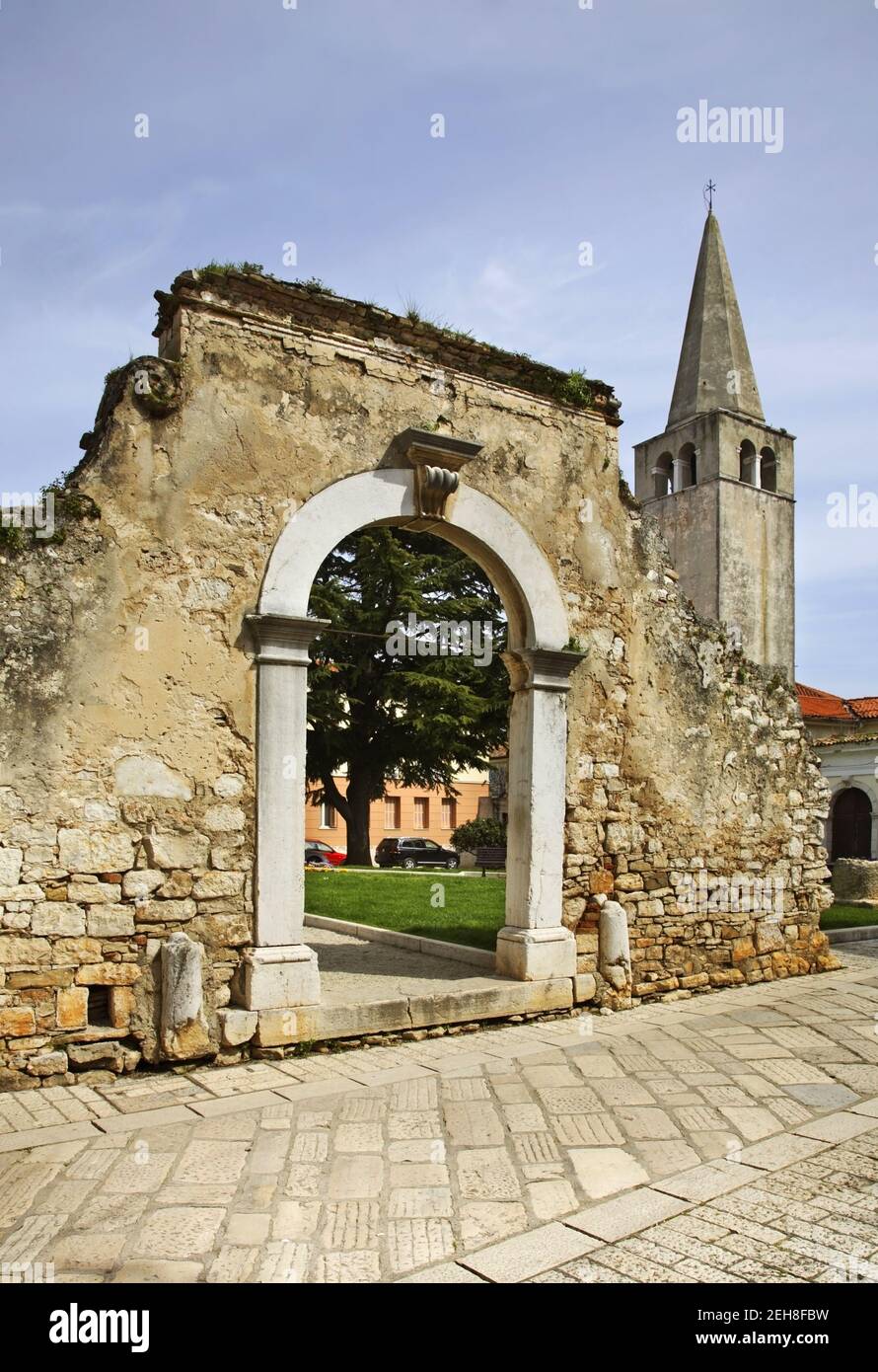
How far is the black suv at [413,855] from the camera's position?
2730cm

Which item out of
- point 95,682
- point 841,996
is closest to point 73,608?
point 95,682

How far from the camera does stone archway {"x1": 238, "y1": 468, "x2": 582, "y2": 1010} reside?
235 inches

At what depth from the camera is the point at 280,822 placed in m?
6.05

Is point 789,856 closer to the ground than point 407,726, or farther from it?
closer to the ground

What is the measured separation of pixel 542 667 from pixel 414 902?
21.0 ft

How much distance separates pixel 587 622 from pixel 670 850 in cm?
195

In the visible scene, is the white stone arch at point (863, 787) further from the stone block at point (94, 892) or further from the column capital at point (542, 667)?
the stone block at point (94, 892)

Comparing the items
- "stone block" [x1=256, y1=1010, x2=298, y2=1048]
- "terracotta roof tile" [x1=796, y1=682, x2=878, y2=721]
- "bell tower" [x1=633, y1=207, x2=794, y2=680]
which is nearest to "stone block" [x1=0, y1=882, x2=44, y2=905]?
"stone block" [x1=256, y1=1010, x2=298, y2=1048]

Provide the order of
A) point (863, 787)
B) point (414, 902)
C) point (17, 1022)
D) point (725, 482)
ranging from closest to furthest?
1. point (17, 1022)
2. point (414, 902)
3. point (863, 787)
4. point (725, 482)

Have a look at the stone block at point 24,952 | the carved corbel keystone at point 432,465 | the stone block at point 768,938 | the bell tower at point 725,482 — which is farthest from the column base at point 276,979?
the bell tower at point 725,482

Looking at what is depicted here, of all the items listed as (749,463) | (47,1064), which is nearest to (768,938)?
(47,1064)

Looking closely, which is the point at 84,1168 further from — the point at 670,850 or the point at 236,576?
the point at 670,850

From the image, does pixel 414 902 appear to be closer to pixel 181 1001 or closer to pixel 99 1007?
pixel 181 1001

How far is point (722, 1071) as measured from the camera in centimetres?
573
